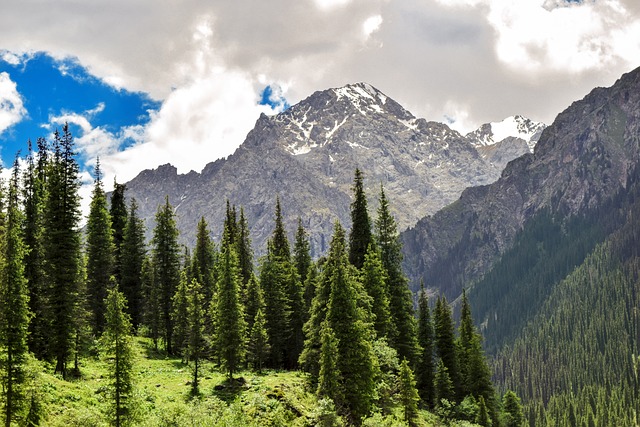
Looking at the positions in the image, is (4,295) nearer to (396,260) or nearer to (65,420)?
(65,420)

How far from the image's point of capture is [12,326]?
3434cm

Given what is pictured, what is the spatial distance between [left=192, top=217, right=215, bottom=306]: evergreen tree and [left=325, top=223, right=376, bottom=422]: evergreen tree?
3424cm

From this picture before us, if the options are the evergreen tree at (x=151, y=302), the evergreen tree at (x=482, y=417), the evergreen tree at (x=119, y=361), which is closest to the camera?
the evergreen tree at (x=119, y=361)

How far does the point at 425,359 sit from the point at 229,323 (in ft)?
104

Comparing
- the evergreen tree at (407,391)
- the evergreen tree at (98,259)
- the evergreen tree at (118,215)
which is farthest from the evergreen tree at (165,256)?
the evergreen tree at (407,391)

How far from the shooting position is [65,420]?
112 feet

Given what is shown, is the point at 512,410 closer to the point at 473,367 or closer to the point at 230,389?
the point at 473,367

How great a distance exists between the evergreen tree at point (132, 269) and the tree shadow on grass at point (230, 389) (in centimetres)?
2798

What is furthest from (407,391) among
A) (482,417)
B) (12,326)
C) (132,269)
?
(132,269)

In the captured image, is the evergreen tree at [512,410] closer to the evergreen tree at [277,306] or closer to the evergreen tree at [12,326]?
the evergreen tree at [277,306]

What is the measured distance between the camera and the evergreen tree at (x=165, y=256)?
65.2 metres

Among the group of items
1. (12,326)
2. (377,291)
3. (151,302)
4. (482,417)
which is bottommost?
(482,417)

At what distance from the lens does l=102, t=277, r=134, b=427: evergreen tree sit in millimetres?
35625

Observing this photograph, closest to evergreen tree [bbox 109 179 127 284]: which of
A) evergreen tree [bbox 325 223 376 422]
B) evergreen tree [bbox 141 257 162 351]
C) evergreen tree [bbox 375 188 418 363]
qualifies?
evergreen tree [bbox 141 257 162 351]
